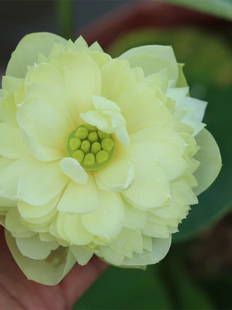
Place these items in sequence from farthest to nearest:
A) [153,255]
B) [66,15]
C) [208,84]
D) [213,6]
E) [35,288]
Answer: [66,15] < [208,84] < [213,6] < [35,288] < [153,255]

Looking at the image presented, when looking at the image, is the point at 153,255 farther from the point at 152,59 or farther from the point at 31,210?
the point at 152,59

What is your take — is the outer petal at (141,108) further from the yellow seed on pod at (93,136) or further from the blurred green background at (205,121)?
the blurred green background at (205,121)

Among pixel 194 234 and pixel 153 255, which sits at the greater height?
pixel 153 255

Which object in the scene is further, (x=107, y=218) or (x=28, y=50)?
(x=28, y=50)

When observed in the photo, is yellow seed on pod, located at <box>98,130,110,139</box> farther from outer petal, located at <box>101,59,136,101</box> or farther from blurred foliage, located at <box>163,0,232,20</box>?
blurred foliage, located at <box>163,0,232,20</box>

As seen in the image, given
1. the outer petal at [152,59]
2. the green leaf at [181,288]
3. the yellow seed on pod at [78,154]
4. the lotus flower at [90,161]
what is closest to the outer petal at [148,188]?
the lotus flower at [90,161]

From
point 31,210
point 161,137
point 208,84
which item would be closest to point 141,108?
point 161,137

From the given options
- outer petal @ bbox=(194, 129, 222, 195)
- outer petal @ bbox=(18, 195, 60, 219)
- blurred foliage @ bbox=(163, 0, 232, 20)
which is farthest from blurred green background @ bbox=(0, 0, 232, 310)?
outer petal @ bbox=(18, 195, 60, 219)
